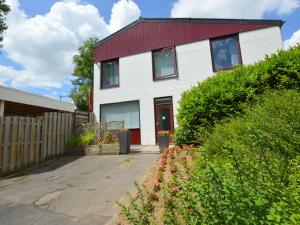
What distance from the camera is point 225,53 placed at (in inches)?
441

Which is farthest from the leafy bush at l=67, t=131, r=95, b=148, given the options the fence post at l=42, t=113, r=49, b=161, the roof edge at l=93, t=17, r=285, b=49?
the roof edge at l=93, t=17, r=285, b=49

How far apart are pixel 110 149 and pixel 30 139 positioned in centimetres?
298

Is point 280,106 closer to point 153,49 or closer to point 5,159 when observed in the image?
point 5,159

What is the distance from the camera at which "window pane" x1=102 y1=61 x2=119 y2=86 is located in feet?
45.2

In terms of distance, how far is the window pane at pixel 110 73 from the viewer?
45.2ft

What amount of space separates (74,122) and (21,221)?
24.2 feet

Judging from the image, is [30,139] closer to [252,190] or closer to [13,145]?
[13,145]

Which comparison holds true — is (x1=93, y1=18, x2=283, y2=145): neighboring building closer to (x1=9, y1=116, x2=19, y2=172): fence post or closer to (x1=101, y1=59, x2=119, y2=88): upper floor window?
(x1=101, y1=59, x2=119, y2=88): upper floor window

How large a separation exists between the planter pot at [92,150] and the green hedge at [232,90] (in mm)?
3933

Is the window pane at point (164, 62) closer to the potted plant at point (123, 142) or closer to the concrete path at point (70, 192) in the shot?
the potted plant at point (123, 142)

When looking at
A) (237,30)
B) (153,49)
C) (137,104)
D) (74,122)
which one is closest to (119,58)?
(153,49)

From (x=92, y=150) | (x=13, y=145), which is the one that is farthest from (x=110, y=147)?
(x=13, y=145)

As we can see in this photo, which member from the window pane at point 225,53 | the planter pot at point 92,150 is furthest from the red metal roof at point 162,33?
the planter pot at point 92,150

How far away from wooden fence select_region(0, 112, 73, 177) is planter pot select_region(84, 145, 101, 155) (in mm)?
1031
